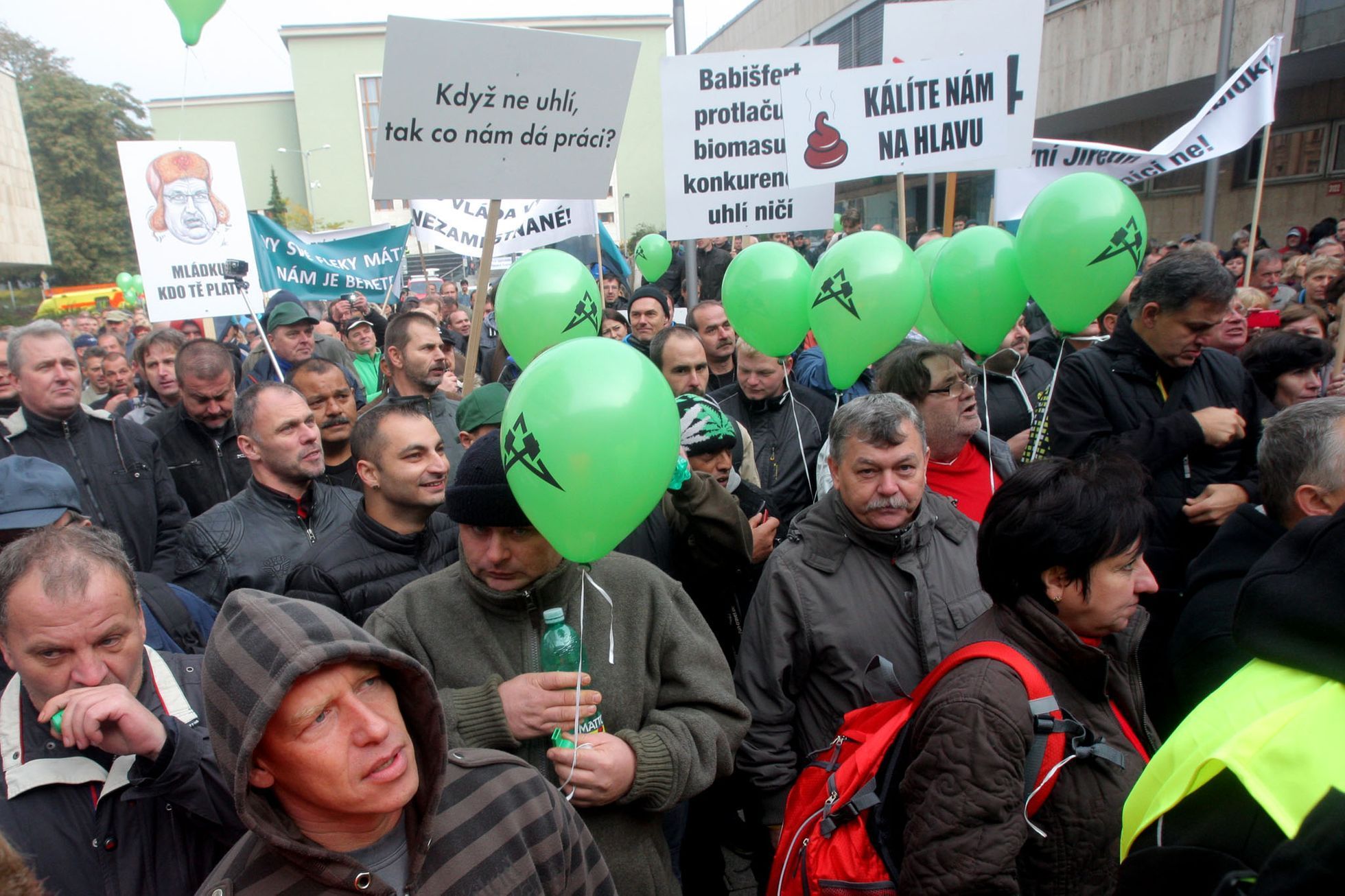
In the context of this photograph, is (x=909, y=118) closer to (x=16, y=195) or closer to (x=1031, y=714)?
(x=1031, y=714)

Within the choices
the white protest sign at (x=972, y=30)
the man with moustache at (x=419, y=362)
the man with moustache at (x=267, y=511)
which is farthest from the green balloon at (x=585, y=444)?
the white protest sign at (x=972, y=30)

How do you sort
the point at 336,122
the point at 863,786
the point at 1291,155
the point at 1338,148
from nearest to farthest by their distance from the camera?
1. the point at 863,786
2. the point at 1338,148
3. the point at 1291,155
4. the point at 336,122

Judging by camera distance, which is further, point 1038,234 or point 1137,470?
point 1038,234

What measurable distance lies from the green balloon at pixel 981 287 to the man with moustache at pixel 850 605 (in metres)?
1.22

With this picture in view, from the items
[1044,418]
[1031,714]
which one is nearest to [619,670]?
[1031,714]

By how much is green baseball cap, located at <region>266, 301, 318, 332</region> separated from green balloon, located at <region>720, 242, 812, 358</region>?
11.9ft

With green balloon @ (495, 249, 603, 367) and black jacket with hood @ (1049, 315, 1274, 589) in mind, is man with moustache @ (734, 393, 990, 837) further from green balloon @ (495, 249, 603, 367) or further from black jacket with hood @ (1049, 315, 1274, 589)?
green balloon @ (495, 249, 603, 367)

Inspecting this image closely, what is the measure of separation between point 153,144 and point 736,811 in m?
5.79

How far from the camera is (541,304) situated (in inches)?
153

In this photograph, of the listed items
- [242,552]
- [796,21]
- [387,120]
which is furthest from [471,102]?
[796,21]

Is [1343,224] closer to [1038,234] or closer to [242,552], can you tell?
Answer: [1038,234]

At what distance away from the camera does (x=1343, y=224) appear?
9469 millimetres

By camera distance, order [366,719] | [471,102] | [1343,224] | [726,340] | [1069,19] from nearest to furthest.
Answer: [366,719] < [471,102] < [726,340] < [1343,224] < [1069,19]

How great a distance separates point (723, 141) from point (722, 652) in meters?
3.29
